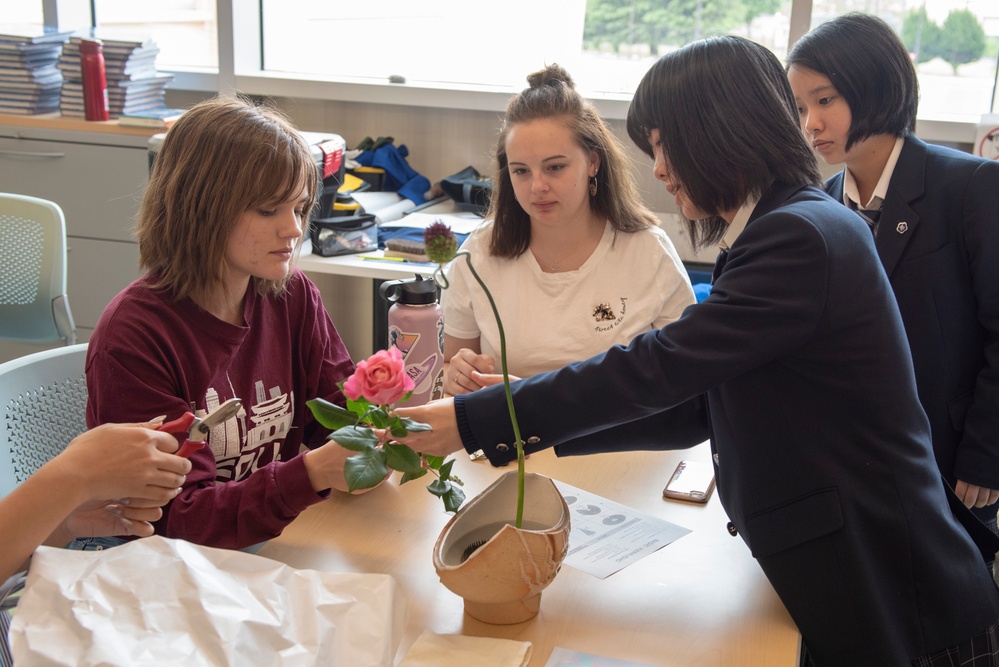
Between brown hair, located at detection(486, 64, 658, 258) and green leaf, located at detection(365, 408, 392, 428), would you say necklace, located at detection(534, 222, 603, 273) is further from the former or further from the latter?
green leaf, located at detection(365, 408, 392, 428)

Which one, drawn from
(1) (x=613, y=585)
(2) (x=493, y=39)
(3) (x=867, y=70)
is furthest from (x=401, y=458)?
(2) (x=493, y=39)

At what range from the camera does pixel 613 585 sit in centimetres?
117

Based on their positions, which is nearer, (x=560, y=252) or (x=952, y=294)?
(x=952, y=294)

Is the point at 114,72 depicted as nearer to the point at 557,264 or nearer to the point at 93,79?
the point at 93,79

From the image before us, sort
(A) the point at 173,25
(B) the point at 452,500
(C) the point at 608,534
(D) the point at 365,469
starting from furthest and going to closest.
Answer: (A) the point at 173,25, (C) the point at 608,534, (B) the point at 452,500, (D) the point at 365,469

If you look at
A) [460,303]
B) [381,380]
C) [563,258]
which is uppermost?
[381,380]

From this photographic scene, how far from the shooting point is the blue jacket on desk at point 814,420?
1.10 metres

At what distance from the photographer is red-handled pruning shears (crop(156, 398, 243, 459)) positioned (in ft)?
3.36

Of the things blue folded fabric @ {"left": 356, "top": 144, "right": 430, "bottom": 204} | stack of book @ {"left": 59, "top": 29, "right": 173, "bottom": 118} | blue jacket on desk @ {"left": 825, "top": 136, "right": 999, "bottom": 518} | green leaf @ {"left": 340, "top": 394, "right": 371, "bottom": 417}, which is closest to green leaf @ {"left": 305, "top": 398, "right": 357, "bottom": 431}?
green leaf @ {"left": 340, "top": 394, "right": 371, "bottom": 417}

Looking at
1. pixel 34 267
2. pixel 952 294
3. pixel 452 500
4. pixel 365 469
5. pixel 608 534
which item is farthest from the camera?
pixel 34 267

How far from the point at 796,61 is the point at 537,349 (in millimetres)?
776

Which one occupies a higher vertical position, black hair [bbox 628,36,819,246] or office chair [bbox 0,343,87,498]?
black hair [bbox 628,36,819,246]

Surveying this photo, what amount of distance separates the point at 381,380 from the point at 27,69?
10.2 feet

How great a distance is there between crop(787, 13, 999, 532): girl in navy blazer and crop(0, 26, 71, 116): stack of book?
9.34ft
